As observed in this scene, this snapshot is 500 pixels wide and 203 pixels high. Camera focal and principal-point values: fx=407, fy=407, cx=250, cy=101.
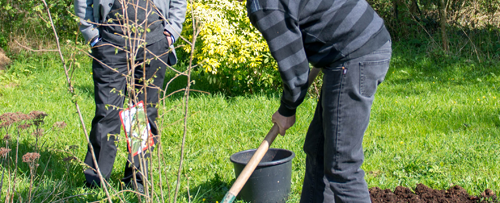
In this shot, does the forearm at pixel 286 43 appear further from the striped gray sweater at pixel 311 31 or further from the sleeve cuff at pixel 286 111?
the sleeve cuff at pixel 286 111

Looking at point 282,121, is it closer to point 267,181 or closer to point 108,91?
point 267,181

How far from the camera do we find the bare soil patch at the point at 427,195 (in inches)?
106

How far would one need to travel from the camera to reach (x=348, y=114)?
193cm

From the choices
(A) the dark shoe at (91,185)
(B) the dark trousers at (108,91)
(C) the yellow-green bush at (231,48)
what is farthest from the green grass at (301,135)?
(C) the yellow-green bush at (231,48)

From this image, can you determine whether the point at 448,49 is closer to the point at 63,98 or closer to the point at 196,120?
the point at 196,120

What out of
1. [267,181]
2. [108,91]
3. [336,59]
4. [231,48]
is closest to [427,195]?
[267,181]

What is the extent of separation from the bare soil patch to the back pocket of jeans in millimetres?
1084

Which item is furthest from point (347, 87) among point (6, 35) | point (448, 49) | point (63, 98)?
point (6, 35)

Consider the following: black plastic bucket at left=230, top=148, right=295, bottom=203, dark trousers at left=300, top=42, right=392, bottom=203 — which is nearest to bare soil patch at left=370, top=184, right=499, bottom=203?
black plastic bucket at left=230, top=148, right=295, bottom=203

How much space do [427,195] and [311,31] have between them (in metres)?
1.59

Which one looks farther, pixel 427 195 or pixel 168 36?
pixel 168 36

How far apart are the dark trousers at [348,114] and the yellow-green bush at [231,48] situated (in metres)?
3.01

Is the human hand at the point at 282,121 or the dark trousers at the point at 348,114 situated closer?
the dark trousers at the point at 348,114

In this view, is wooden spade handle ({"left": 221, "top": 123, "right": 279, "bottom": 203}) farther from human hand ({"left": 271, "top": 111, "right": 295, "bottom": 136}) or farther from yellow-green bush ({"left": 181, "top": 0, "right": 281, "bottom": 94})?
yellow-green bush ({"left": 181, "top": 0, "right": 281, "bottom": 94})
